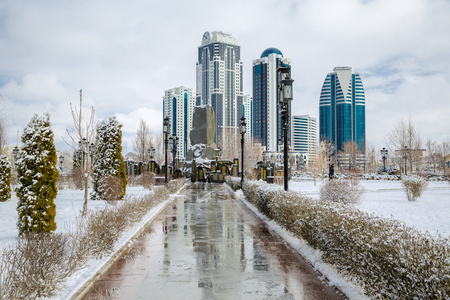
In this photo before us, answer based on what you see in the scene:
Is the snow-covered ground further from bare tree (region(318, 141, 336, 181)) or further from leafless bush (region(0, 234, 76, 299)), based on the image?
bare tree (region(318, 141, 336, 181))

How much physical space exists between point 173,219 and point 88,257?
229 inches

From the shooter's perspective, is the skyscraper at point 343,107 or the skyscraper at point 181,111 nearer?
the skyscraper at point 343,107

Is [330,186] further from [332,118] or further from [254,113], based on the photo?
[332,118]

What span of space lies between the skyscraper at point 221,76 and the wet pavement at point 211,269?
6037 inches

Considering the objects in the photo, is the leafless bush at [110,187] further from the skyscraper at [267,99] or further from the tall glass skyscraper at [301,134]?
the tall glass skyscraper at [301,134]

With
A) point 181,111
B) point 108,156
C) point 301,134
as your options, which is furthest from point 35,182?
point 301,134

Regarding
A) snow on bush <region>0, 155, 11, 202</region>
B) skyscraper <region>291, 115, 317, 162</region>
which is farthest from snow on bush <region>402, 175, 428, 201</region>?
skyscraper <region>291, 115, 317, 162</region>

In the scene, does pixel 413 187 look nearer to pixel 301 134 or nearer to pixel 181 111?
pixel 181 111

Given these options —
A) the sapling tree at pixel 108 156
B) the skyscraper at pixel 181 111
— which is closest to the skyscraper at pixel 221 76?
the skyscraper at pixel 181 111

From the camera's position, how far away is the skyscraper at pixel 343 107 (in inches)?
6545

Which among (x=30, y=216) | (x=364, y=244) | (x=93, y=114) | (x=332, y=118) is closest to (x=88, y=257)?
(x=30, y=216)

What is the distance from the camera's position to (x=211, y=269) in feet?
19.5

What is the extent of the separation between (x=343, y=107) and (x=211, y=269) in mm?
171864

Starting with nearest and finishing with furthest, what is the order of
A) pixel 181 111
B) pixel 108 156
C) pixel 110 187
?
1. pixel 110 187
2. pixel 108 156
3. pixel 181 111
